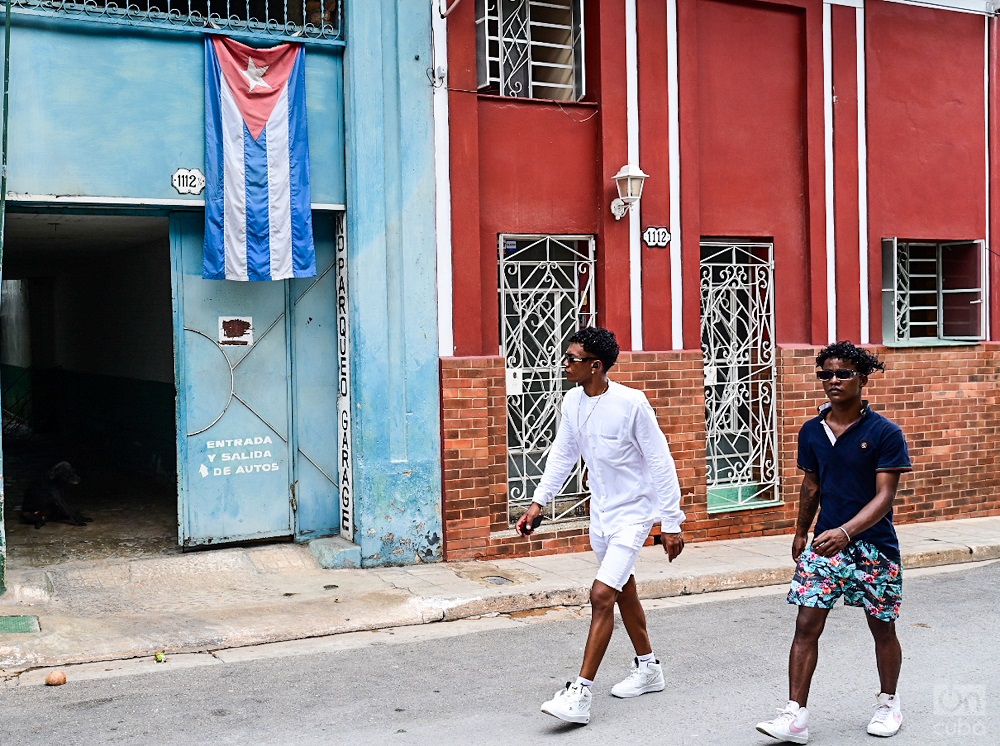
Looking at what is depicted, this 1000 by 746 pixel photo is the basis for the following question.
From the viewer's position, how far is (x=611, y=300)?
1021cm

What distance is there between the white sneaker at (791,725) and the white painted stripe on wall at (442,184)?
5025mm

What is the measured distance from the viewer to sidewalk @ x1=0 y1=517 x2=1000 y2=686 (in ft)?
A: 23.4

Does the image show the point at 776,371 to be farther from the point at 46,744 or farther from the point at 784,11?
the point at 46,744

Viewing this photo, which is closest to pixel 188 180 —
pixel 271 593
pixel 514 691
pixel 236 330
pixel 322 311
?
pixel 236 330

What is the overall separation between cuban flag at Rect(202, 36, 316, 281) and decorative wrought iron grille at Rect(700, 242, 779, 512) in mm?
4130

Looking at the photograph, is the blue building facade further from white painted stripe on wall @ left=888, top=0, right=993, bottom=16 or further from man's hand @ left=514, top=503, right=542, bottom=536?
white painted stripe on wall @ left=888, top=0, right=993, bottom=16

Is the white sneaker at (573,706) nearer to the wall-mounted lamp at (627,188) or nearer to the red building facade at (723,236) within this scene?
the red building facade at (723,236)

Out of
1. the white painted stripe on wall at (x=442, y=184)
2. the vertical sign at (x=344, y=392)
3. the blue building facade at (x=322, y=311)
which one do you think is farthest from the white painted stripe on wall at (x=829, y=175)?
the vertical sign at (x=344, y=392)

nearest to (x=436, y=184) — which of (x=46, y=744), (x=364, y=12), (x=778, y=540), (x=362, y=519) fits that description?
(x=364, y=12)

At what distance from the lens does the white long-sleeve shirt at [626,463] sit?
569 cm

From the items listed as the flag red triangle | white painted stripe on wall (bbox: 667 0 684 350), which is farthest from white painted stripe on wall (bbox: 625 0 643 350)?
the flag red triangle

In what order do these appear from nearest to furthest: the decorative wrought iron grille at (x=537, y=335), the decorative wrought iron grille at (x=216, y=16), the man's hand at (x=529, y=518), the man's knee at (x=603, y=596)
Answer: the man's knee at (x=603, y=596)
the man's hand at (x=529, y=518)
the decorative wrought iron grille at (x=216, y=16)
the decorative wrought iron grille at (x=537, y=335)

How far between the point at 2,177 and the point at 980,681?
23.2 feet

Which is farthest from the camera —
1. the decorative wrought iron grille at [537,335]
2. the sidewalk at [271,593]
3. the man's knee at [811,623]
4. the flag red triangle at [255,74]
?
the decorative wrought iron grille at [537,335]
